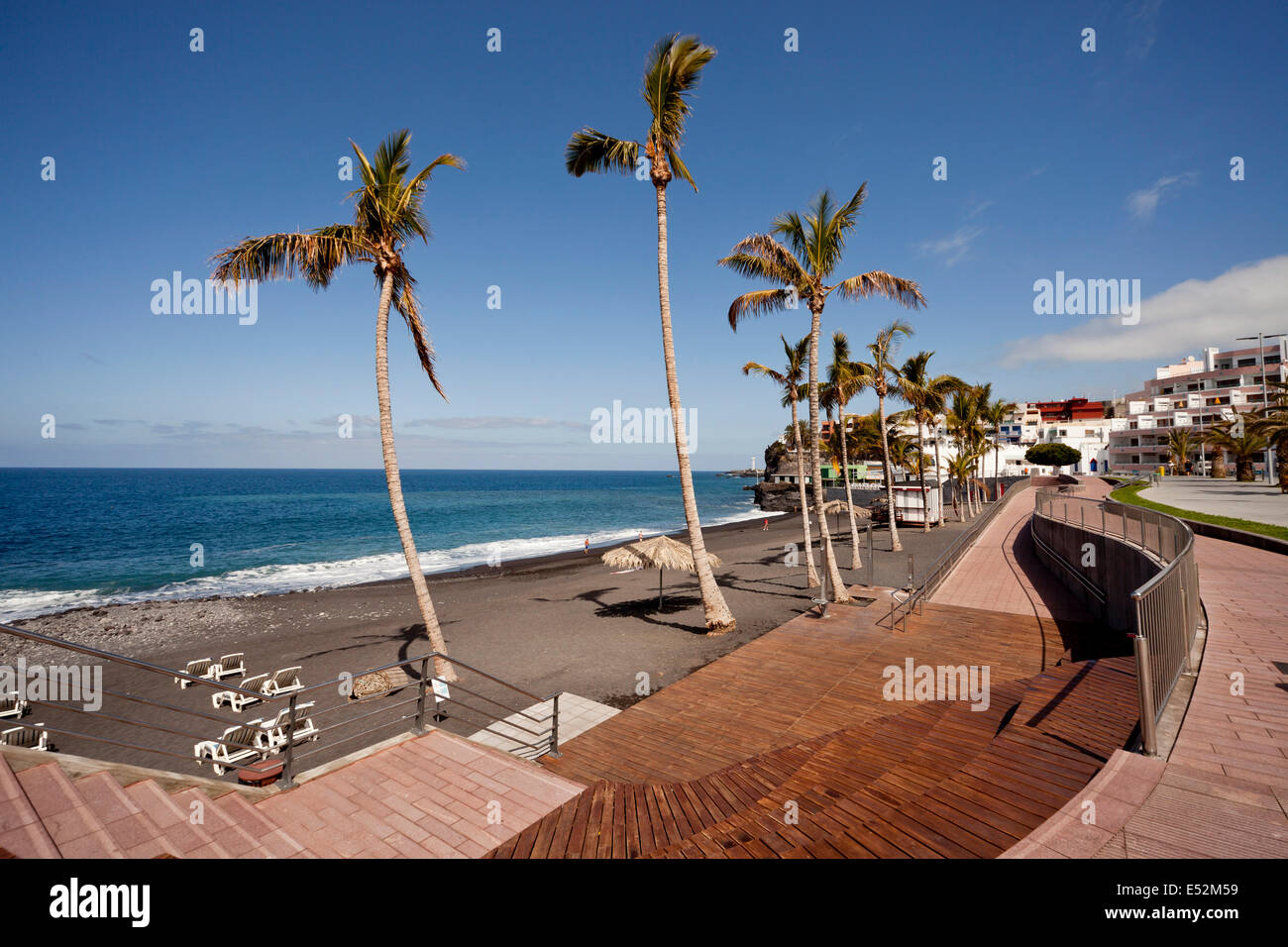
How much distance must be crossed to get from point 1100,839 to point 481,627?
59.3 ft

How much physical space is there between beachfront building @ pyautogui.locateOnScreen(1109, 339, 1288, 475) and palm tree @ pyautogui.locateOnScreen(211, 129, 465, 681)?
9957 cm

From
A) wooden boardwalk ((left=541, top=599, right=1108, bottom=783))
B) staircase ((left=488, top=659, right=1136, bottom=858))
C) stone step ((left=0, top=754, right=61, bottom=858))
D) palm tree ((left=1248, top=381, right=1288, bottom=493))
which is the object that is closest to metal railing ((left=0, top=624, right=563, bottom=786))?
wooden boardwalk ((left=541, top=599, right=1108, bottom=783))

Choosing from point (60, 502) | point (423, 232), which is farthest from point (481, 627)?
point (60, 502)

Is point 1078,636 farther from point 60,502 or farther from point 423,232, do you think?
point 60,502

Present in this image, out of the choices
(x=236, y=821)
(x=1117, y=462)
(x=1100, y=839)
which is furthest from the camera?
(x=1117, y=462)

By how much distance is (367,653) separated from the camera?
1736cm

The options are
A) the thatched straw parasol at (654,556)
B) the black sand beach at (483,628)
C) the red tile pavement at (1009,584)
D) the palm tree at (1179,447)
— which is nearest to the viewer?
the black sand beach at (483,628)

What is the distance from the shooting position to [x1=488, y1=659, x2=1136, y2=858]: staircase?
14.9 ft

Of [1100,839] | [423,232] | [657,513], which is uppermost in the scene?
[423,232]

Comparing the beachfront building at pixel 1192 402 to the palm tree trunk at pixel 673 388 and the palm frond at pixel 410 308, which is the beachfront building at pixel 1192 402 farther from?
the palm frond at pixel 410 308

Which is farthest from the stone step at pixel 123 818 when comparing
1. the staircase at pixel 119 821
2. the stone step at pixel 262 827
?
the stone step at pixel 262 827

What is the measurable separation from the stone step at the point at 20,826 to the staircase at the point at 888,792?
341cm

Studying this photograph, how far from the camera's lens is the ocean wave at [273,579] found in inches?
1211

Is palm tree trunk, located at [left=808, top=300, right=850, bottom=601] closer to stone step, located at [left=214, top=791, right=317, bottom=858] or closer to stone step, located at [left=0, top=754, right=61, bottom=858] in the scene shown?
stone step, located at [left=214, top=791, right=317, bottom=858]
